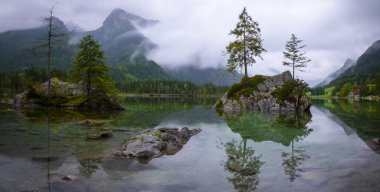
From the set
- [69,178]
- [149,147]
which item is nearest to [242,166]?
[149,147]

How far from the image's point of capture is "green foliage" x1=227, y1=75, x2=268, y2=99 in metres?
54.6

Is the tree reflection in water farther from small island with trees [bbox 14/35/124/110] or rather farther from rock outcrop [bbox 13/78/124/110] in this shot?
rock outcrop [bbox 13/78/124/110]

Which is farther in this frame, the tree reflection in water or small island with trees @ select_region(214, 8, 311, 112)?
small island with trees @ select_region(214, 8, 311, 112)

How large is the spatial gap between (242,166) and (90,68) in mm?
43603

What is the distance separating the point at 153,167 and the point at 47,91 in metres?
50.4

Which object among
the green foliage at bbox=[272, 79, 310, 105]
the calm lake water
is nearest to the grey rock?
the green foliage at bbox=[272, 79, 310, 105]

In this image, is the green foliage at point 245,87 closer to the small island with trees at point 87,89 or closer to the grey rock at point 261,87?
the grey rock at point 261,87

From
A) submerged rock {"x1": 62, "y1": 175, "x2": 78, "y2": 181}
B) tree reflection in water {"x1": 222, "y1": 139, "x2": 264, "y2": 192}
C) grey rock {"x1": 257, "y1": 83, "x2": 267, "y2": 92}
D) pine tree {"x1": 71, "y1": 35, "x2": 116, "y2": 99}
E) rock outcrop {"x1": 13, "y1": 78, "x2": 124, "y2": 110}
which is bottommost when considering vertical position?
tree reflection in water {"x1": 222, "y1": 139, "x2": 264, "y2": 192}

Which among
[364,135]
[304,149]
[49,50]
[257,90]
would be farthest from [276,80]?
[49,50]

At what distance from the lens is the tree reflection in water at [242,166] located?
10.8 m

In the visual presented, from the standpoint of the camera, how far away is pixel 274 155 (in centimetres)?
1584

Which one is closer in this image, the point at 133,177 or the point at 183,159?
the point at 133,177

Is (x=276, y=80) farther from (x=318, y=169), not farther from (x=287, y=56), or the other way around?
(x=318, y=169)

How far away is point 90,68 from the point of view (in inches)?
1989
